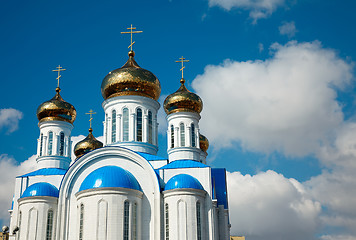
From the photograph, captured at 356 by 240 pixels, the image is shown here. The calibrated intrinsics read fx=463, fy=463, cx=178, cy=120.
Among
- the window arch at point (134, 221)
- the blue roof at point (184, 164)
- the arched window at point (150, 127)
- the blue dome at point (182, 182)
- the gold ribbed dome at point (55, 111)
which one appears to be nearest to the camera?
the window arch at point (134, 221)

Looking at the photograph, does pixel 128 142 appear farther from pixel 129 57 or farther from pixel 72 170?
pixel 129 57

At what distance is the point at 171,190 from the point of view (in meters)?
20.4

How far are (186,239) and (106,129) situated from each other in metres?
7.86

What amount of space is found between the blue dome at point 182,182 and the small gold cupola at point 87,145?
10.6m

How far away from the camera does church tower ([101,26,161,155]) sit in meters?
23.7

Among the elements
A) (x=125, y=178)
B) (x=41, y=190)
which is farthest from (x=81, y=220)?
(x=41, y=190)

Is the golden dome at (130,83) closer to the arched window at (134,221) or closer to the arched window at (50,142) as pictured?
the arched window at (50,142)

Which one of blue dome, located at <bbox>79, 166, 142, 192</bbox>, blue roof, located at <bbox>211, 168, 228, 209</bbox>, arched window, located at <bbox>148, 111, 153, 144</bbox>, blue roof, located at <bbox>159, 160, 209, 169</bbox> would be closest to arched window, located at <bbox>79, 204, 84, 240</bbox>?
blue dome, located at <bbox>79, 166, 142, 192</bbox>

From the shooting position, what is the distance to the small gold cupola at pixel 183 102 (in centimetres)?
2548

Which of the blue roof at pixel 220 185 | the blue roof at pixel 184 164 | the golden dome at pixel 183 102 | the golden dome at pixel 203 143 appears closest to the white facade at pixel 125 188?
the blue roof at pixel 184 164

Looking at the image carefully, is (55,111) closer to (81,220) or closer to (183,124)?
(183,124)

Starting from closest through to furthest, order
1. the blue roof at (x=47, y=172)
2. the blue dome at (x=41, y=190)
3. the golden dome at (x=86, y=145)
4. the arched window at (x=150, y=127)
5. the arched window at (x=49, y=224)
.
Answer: the arched window at (x=49, y=224), the blue dome at (x=41, y=190), the blue roof at (x=47, y=172), the arched window at (x=150, y=127), the golden dome at (x=86, y=145)

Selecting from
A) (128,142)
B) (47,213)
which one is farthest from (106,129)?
(47,213)

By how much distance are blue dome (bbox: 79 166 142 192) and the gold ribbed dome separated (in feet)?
19.2
